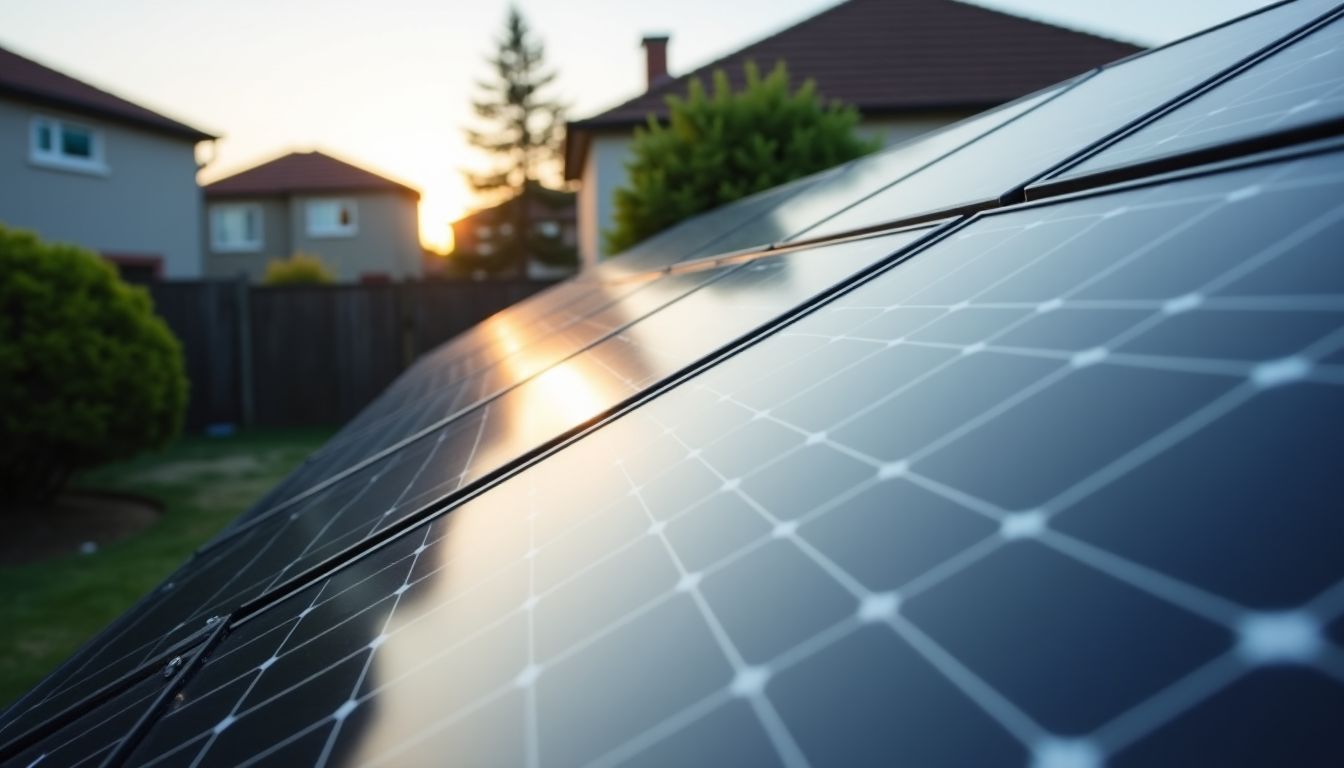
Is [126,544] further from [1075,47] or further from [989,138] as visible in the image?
[1075,47]

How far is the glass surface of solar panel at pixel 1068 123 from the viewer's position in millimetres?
2168

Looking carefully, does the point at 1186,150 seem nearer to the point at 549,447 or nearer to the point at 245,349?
the point at 549,447

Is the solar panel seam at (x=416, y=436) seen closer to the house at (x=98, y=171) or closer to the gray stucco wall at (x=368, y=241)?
the house at (x=98, y=171)

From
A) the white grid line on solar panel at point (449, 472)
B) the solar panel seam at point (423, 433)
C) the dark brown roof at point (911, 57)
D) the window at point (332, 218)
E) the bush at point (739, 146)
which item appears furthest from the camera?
the window at point (332, 218)

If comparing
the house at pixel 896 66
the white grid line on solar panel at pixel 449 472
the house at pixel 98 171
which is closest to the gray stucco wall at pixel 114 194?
the house at pixel 98 171

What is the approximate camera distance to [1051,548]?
0.61 m

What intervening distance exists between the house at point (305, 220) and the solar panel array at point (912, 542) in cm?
3581

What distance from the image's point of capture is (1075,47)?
1941 cm

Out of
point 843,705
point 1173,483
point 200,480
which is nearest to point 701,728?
point 843,705

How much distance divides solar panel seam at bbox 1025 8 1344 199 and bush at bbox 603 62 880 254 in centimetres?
767

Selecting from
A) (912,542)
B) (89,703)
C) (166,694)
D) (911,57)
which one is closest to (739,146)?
(89,703)

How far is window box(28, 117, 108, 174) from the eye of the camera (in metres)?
18.6

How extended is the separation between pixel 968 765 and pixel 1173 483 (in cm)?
27

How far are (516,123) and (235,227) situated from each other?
13015 millimetres
